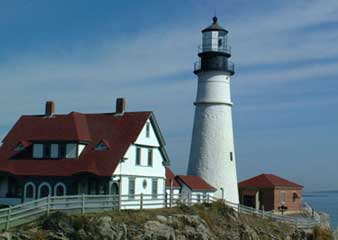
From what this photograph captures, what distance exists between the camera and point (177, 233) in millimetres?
30875

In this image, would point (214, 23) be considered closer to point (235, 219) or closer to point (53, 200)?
point (235, 219)

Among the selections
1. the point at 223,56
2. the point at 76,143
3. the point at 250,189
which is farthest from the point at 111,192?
the point at 250,189

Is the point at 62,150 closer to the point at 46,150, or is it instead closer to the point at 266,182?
the point at 46,150

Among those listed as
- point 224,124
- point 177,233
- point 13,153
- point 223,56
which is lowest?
point 177,233

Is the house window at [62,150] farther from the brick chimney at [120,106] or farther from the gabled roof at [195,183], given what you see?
the gabled roof at [195,183]

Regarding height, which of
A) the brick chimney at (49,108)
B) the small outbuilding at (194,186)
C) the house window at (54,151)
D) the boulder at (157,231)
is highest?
the brick chimney at (49,108)

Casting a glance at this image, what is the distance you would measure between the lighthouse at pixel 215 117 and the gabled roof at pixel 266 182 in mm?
6292

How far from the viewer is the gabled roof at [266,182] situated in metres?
49.1

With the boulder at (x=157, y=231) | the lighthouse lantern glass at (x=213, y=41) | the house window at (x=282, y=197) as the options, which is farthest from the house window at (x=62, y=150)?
the house window at (x=282, y=197)

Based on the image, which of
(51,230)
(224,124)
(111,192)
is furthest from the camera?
(224,124)

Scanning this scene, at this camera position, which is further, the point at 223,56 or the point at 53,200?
the point at 223,56

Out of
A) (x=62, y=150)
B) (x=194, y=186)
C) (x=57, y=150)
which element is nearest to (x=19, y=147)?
(x=57, y=150)

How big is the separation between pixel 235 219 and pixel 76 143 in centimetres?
1012

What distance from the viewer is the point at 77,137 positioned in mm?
35500
